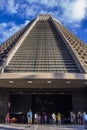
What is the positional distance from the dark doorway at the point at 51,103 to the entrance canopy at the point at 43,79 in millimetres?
4961

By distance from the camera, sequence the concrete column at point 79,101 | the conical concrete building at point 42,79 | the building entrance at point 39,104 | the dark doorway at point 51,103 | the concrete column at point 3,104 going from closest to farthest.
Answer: the conical concrete building at point 42,79 < the concrete column at point 3,104 < the concrete column at point 79,101 < the building entrance at point 39,104 < the dark doorway at point 51,103

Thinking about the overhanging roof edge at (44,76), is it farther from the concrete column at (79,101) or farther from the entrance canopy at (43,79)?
the concrete column at (79,101)

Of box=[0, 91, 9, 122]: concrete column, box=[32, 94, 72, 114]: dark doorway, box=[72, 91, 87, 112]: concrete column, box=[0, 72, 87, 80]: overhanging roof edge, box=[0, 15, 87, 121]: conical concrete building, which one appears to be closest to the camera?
box=[0, 72, 87, 80]: overhanging roof edge

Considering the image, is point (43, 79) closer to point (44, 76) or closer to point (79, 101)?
point (44, 76)

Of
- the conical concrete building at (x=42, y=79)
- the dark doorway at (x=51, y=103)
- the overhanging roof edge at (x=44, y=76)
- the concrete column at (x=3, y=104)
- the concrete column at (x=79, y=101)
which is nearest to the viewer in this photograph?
the overhanging roof edge at (x=44, y=76)

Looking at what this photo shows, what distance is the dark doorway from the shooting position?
33594 millimetres

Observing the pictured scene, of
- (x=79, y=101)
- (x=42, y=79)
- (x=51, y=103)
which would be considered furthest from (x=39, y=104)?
(x=42, y=79)

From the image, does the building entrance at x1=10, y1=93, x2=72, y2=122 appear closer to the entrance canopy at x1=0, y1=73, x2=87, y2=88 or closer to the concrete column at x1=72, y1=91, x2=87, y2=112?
the concrete column at x1=72, y1=91, x2=87, y2=112

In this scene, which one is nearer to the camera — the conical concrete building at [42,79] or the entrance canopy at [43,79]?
the entrance canopy at [43,79]

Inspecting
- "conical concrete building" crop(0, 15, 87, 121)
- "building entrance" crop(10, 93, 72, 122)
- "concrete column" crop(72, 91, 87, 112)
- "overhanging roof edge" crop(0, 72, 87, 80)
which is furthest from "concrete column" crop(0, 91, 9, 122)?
"concrete column" crop(72, 91, 87, 112)

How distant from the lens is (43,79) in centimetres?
2641

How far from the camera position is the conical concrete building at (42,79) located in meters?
26.4

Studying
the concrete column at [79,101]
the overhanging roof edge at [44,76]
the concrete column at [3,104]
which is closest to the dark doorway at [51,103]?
the concrete column at [79,101]

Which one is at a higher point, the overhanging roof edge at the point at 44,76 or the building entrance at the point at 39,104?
the overhanging roof edge at the point at 44,76
